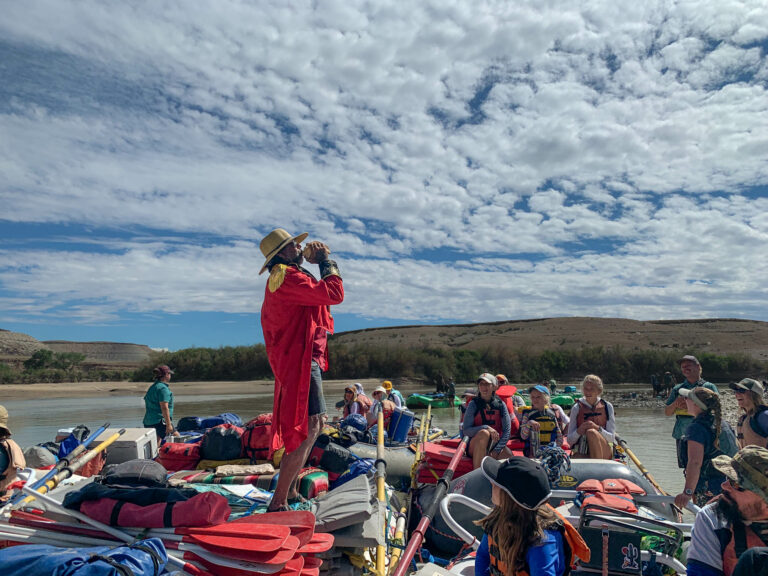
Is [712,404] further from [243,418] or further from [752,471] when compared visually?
[243,418]

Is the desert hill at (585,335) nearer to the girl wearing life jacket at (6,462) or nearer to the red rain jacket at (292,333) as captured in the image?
the red rain jacket at (292,333)

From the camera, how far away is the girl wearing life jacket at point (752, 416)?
4.18 m

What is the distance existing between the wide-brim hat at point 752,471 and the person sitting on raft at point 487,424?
3948 mm

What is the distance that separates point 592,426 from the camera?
6480 mm

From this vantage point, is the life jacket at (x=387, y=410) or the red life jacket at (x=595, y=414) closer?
the red life jacket at (x=595, y=414)

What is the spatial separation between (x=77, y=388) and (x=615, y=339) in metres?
58.1

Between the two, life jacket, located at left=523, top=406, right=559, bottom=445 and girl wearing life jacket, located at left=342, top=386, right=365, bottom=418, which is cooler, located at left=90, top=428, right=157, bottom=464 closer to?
life jacket, located at left=523, top=406, right=559, bottom=445

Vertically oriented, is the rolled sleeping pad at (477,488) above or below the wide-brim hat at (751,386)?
below

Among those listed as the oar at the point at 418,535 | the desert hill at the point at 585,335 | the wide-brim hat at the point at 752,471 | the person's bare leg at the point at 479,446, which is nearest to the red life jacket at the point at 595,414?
the person's bare leg at the point at 479,446

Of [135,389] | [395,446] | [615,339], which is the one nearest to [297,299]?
[395,446]

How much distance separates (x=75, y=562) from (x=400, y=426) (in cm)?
757

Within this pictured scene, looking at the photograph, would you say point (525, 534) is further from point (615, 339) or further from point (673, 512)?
point (615, 339)

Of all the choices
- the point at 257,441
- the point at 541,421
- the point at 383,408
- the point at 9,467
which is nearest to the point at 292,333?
the point at 9,467

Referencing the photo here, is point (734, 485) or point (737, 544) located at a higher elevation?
point (734, 485)
